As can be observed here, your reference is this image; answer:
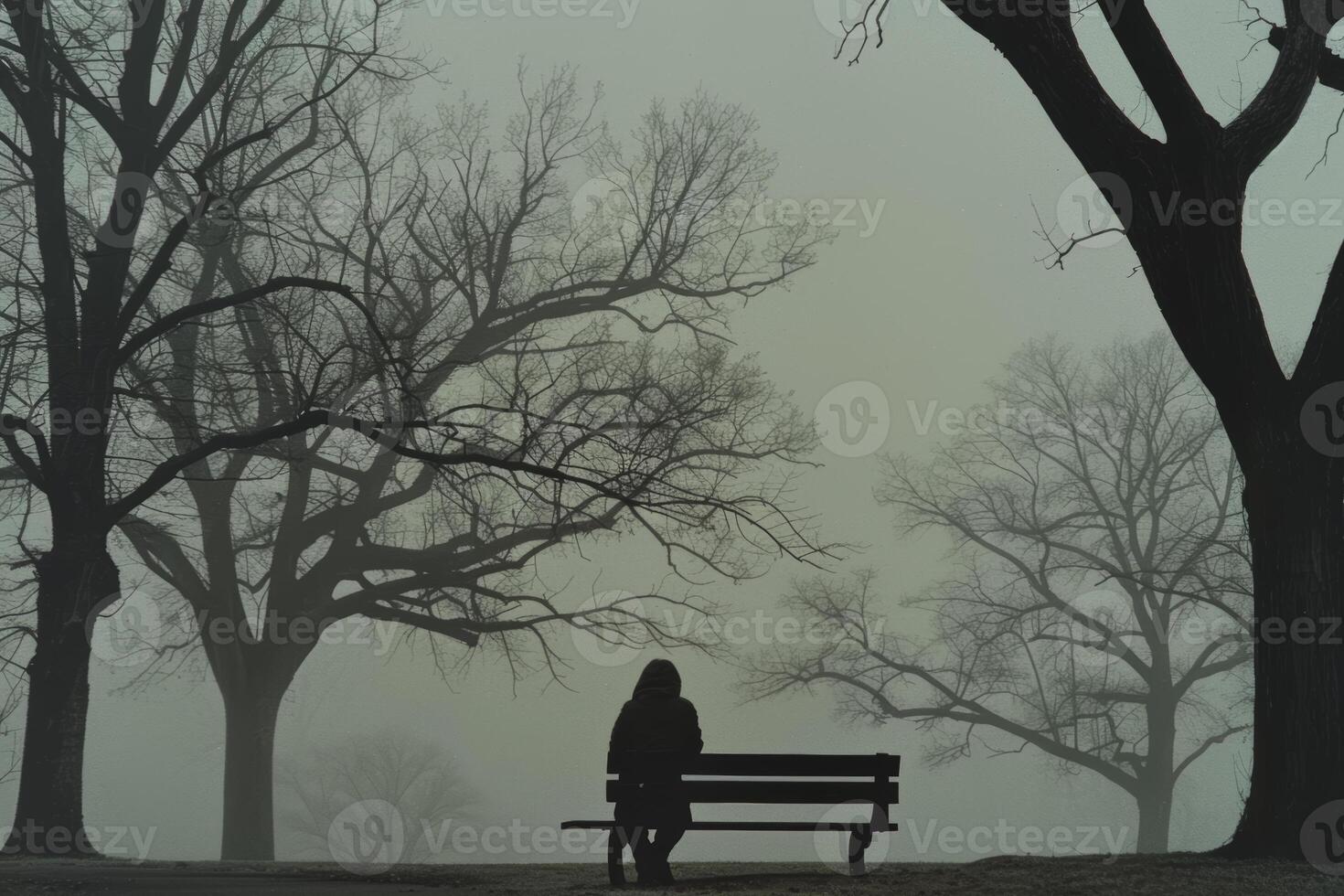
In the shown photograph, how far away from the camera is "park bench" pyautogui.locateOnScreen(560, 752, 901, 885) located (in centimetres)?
853

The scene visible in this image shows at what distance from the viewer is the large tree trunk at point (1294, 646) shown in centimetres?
859

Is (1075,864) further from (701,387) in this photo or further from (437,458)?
(701,387)

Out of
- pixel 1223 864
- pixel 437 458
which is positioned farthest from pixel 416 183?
pixel 1223 864

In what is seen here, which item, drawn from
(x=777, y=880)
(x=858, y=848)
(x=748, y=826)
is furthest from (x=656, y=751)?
(x=858, y=848)

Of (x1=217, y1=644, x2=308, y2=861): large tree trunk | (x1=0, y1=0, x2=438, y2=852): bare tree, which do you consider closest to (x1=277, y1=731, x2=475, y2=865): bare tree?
(x1=217, y1=644, x2=308, y2=861): large tree trunk

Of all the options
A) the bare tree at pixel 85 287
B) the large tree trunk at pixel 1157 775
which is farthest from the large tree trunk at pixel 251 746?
the large tree trunk at pixel 1157 775

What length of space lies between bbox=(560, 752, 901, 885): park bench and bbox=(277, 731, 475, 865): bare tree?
2328 cm

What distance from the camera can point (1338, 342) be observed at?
916 centimetres

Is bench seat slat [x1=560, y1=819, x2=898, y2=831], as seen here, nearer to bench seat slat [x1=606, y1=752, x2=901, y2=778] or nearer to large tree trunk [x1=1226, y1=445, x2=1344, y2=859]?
bench seat slat [x1=606, y1=752, x2=901, y2=778]

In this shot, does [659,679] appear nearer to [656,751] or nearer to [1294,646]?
[656,751]

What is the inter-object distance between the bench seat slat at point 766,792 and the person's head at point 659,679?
65cm

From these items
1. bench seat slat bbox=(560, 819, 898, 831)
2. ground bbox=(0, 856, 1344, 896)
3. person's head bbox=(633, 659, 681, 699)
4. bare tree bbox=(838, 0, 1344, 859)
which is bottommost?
ground bbox=(0, 856, 1344, 896)

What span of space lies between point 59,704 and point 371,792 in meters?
21.3

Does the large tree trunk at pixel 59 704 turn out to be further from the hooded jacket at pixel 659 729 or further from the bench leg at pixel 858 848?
the bench leg at pixel 858 848
